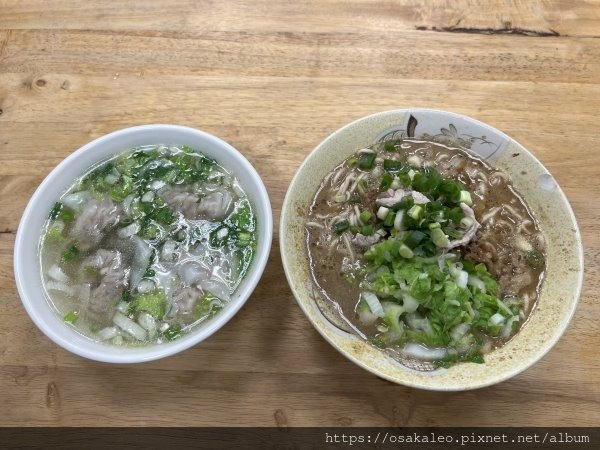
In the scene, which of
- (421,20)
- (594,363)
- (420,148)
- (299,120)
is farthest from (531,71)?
(594,363)

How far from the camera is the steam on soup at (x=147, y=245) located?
1.85 meters

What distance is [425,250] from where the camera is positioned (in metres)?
1.83

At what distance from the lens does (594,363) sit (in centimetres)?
Answer: 197

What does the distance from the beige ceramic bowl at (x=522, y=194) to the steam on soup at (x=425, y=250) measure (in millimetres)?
43

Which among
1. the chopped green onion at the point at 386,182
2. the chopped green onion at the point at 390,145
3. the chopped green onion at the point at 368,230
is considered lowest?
the chopped green onion at the point at 368,230

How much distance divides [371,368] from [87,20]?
232 centimetres

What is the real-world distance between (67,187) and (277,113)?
1.01 metres

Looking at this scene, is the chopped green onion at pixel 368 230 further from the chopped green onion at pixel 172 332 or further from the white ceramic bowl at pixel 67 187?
the chopped green onion at pixel 172 332

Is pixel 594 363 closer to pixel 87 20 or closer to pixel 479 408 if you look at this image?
pixel 479 408

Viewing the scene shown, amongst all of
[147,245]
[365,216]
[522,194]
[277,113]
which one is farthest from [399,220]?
[147,245]

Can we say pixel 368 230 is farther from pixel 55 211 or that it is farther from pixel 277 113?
pixel 55 211

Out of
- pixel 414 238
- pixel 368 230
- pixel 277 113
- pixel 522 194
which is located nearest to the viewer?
pixel 414 238

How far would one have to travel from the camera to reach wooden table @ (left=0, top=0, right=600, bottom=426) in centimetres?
193

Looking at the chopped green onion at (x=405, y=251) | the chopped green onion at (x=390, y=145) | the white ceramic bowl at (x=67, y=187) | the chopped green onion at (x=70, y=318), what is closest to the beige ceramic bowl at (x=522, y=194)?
the chopped green onion at (x=390, y=145)
